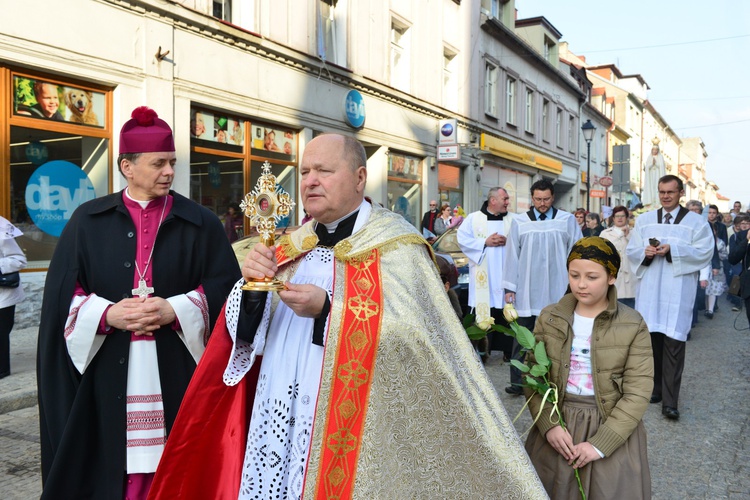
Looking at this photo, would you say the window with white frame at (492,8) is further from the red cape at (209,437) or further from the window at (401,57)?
the red cape at (209,437)

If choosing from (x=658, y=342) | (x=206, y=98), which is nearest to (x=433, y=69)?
(x=206, y=98)

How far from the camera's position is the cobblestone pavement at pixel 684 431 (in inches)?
163

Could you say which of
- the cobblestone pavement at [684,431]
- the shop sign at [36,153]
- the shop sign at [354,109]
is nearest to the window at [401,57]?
the shop sign at [354,109]

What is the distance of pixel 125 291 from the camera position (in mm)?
2803

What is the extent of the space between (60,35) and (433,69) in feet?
41.7

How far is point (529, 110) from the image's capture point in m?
29.4

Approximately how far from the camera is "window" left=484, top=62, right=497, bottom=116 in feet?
79.2

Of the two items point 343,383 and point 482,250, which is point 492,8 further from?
point 343,383

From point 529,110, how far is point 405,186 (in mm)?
12624

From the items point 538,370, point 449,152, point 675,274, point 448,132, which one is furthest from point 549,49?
point 538,370

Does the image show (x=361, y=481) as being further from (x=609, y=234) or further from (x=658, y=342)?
(x=609, y=234)

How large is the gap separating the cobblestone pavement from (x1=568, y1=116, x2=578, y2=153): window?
29.4m

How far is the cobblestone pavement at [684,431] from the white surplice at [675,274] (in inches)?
32.2

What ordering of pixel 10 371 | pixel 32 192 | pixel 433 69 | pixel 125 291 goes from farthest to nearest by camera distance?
pixel 433 69 → pixel 32 192 → pixel 10 371 → pixel 125 291
